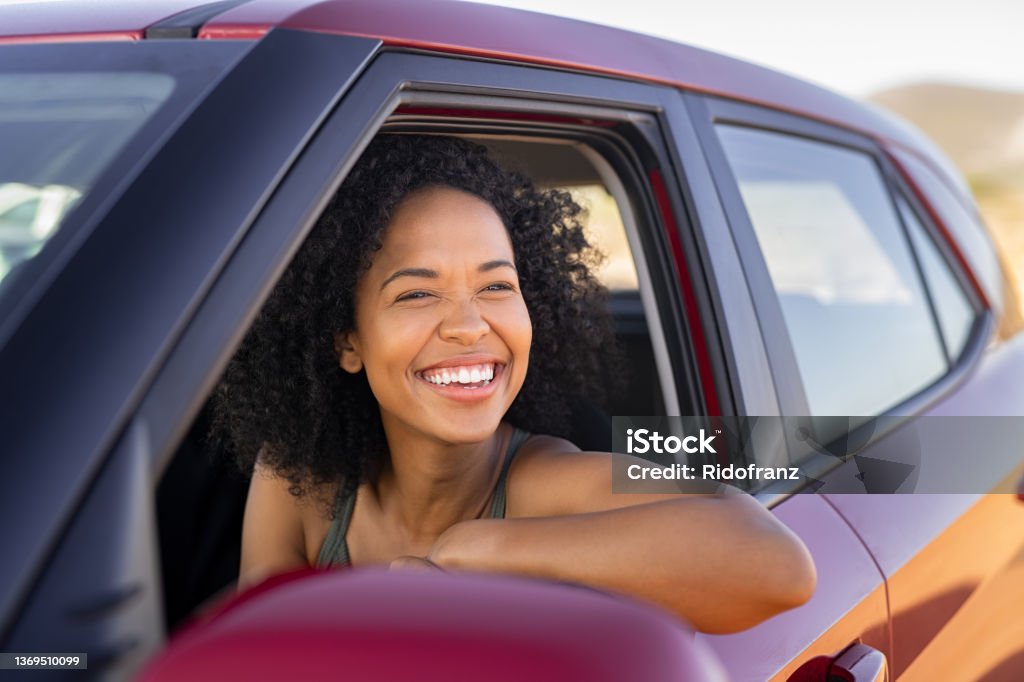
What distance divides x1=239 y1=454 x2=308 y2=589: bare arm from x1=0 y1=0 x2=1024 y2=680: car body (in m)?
0.11

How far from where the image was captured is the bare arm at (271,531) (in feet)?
7.18

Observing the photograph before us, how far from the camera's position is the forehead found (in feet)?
6.01

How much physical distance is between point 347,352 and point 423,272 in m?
0.27

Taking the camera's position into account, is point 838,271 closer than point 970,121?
Yes

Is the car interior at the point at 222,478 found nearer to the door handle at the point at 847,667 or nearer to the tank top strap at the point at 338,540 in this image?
the tank top strap at the point at 338,540

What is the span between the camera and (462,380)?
1.81 meters

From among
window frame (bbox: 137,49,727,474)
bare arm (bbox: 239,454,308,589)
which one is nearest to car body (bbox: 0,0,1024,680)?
window frame (bbox: 137,49,727,474)

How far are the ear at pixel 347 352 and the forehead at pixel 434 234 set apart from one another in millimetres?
184

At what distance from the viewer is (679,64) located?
6.51ft

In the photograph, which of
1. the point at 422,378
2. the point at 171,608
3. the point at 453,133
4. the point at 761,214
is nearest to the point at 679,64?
the point at 761,214

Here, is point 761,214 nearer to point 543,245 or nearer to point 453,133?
point 543,245

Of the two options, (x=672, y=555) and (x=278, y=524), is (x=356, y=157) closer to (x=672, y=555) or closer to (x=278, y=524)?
(x=672, y=555)

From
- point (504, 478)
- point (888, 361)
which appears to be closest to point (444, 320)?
point (504, 478)

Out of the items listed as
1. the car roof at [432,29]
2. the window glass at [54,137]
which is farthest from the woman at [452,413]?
the window glass at [54,137]
